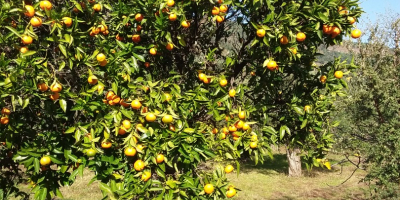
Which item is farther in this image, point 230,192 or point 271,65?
point 230,192

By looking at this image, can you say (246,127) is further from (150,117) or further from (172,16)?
(172,16)

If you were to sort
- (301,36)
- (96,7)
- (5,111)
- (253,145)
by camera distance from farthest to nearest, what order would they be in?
(96,7), (253,145), (301,36), (5,111)

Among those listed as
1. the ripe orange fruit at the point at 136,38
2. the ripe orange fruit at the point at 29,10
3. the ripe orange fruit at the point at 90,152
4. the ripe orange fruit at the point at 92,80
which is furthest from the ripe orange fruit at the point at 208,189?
the ripe orange fruit at the point at 29,10

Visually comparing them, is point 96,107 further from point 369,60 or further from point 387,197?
point 369,60

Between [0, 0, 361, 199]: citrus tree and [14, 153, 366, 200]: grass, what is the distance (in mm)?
5765

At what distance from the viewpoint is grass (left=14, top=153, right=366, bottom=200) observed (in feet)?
32.9

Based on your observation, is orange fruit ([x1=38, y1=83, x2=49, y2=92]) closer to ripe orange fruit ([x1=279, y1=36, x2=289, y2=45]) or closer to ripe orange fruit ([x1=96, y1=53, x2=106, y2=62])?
ripe orange fruit ([x1=96, y1=53, x2=106, y2=62])

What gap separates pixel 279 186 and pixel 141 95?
10.6 meters

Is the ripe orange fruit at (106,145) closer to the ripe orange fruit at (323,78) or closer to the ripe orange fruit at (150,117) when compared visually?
the ripe orange fruit at (150,117)

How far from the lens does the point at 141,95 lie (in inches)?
104

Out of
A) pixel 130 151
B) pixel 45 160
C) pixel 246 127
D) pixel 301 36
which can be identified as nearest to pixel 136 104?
pixel 130 151

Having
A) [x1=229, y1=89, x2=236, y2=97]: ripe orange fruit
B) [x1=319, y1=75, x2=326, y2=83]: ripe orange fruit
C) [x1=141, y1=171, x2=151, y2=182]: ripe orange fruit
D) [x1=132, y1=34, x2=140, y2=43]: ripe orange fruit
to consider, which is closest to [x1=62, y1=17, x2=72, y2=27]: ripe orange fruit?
[x1=132, y1=34, x2=140, y2=43]: ripe orange fruit

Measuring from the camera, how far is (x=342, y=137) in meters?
8.57

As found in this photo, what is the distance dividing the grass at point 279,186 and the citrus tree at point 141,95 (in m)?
5.77
